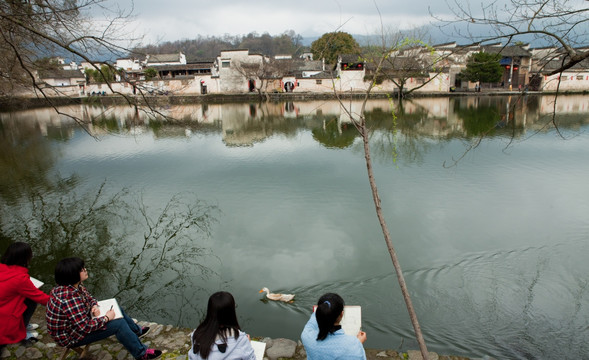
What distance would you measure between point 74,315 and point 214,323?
1.18 metres

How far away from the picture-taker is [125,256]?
5074 mm

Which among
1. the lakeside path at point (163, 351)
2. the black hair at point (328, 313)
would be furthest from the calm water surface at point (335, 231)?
the black hair at point (328, 313)

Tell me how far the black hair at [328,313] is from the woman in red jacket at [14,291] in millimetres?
2084

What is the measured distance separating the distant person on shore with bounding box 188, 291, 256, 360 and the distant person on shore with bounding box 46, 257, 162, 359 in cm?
99

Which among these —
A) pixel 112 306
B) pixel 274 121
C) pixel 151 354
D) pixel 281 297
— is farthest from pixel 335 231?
pixel 274 121

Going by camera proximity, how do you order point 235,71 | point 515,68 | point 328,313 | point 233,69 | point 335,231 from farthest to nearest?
point 235,71, point 233,69, point 515,68, point 335,231, point 328,313

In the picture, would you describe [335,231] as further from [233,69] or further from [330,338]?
[233,69]

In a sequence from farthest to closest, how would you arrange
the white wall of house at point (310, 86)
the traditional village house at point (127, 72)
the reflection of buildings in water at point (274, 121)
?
the white wall of house at point (310, 86)
the reflection of buildings in water at point (274, 121)
the traditional village house at point (127, 72)

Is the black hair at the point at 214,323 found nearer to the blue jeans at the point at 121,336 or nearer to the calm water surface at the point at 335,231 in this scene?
the blue jeans at the point at 121,336

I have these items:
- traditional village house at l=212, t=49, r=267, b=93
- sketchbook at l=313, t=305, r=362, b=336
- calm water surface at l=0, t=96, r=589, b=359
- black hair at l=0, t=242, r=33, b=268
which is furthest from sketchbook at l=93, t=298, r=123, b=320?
traditional village house at l=212, t=49, r=267, b=93

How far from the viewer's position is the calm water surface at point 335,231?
372 cm

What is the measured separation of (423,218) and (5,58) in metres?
7.13

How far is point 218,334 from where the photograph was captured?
75.7 inches

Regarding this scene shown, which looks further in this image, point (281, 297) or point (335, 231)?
point (335, 231)
